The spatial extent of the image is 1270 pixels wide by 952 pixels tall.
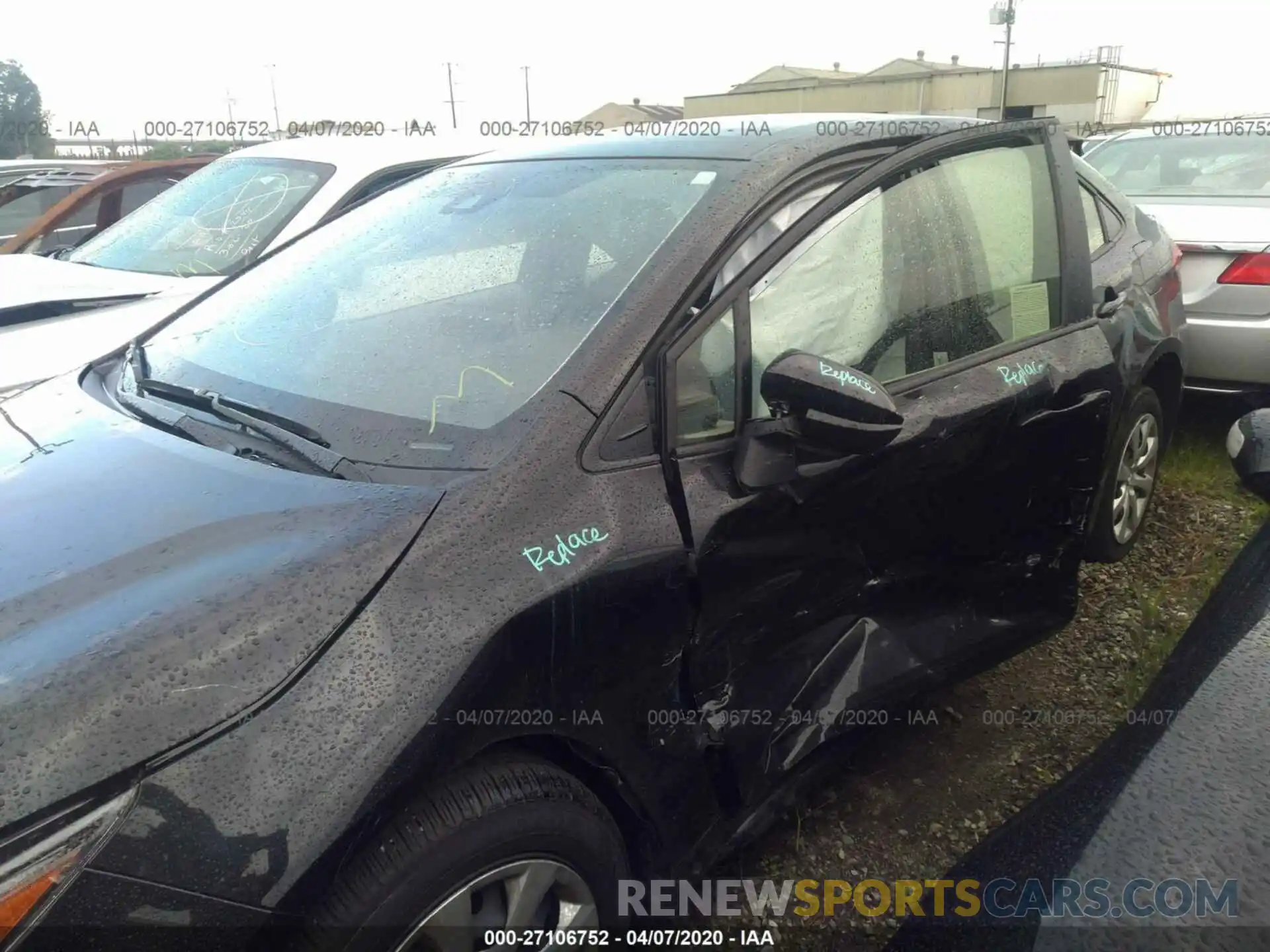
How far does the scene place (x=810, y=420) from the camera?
6.08 ft

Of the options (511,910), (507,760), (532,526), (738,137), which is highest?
(738,137)

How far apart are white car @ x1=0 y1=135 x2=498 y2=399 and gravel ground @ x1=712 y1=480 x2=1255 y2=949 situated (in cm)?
293

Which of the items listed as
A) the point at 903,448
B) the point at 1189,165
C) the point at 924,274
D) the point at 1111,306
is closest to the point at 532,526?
the point at 903,448

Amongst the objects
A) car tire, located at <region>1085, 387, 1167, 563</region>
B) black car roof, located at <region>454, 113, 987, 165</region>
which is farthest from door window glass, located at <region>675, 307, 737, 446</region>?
car tire, located at <region>1085, 387, 1167, 563</region>

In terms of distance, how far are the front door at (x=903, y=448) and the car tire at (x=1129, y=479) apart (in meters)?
0.53

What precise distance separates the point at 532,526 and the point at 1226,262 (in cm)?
436

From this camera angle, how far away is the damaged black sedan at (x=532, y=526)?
1.33 m

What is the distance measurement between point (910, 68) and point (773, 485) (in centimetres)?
7274

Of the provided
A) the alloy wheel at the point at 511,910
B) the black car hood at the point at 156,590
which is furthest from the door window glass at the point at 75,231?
the alloy wheel at the point at 511,910

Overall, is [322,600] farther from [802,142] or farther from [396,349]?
[802,142]

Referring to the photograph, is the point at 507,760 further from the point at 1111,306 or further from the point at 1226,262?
the point at 1226,262

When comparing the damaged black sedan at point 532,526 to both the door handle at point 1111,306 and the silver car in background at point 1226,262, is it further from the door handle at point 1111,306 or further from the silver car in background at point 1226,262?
the silver car in background at point 1226,262

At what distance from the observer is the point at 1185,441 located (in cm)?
493

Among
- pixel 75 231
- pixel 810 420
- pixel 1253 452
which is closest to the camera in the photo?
pixel 810 420
